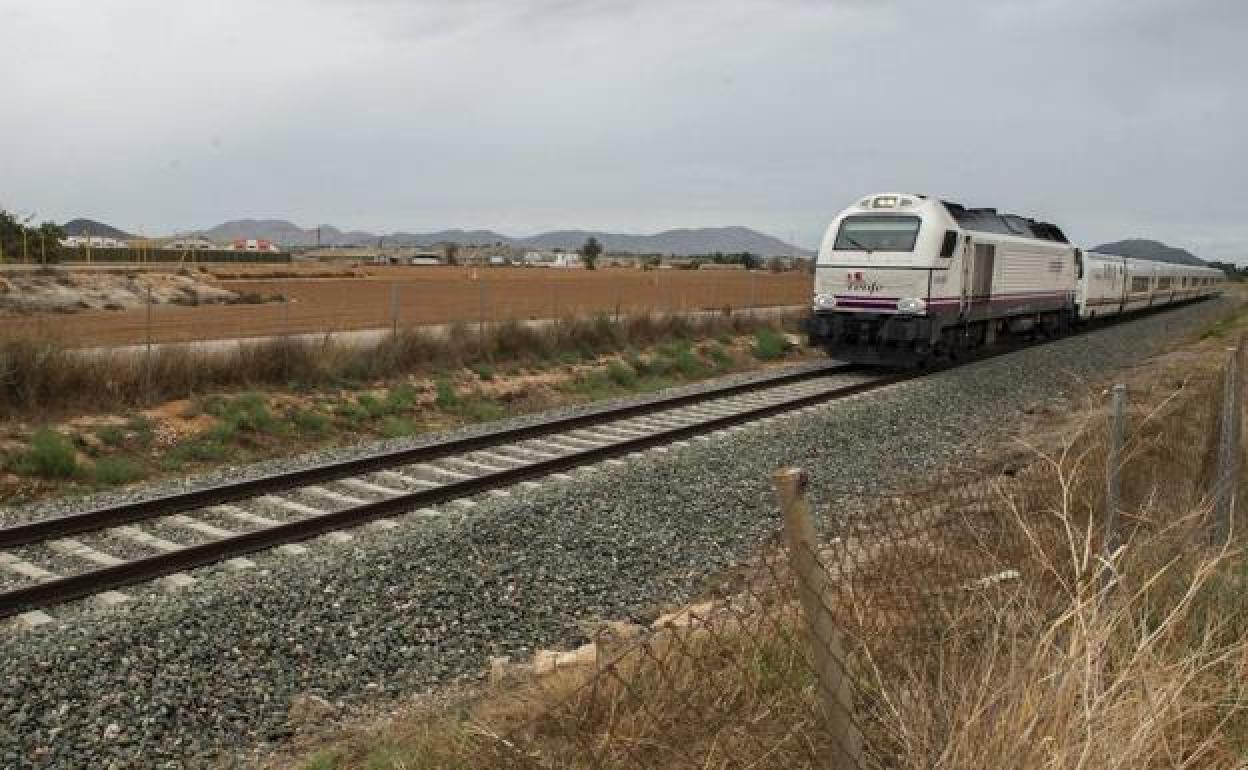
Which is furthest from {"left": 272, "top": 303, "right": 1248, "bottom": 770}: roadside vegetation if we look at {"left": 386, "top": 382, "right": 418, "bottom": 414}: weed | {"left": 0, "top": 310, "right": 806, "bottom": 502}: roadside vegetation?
{"left": 386, "top": 382, "right": 418, "bottom": 414}: weed

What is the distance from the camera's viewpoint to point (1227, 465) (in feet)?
18.7

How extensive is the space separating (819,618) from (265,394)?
43.9ft

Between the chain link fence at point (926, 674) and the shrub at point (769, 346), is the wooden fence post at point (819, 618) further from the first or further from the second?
the shrub at point (769, 346)

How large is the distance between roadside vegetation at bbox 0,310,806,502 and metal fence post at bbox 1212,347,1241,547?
33.3 ft

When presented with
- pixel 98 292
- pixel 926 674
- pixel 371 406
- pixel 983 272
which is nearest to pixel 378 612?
pixel 926 674

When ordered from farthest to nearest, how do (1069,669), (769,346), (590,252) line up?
(590,252) → (769,346) → (1069,669)

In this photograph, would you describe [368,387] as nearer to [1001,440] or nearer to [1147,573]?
[1001,440]

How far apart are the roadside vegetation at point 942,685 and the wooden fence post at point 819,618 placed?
44 cm

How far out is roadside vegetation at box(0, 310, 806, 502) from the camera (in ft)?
37.8

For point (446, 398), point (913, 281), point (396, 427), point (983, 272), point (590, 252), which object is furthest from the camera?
point (590, 252)

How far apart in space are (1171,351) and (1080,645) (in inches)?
1140

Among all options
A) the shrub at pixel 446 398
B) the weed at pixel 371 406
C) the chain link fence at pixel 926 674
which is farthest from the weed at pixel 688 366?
the chain link fence at pixel 926 674

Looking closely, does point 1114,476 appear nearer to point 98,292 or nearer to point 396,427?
point 396,427

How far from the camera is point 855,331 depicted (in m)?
19.7
